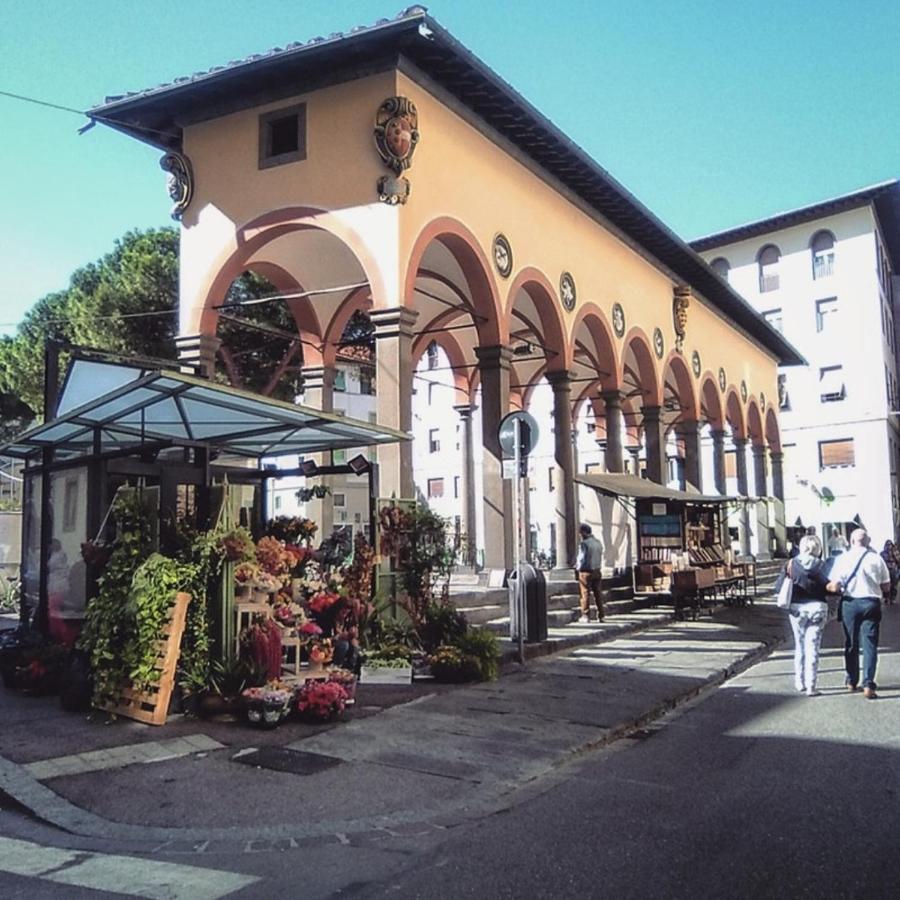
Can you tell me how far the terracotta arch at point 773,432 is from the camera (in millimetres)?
35719

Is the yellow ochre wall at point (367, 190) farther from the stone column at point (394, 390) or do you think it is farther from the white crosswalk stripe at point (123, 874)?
the white crosswalk stripe at point (123, 874)

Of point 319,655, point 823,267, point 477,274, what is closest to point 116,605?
point 319,655

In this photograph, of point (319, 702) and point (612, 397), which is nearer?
point (319, 702)

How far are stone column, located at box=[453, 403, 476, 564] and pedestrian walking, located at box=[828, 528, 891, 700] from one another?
12.6 m

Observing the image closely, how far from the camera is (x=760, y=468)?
1368 inches

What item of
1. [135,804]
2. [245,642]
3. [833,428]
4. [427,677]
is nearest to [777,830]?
[135,804]

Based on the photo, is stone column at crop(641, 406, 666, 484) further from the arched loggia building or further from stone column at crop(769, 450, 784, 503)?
stone column at crop(769, 450, 784, 503)

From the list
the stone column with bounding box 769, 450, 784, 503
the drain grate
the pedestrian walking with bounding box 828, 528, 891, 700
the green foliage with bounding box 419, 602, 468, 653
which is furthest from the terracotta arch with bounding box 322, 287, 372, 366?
the stone column with bounding box 769, 450, 784, 503

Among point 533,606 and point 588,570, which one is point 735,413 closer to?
point 588,570

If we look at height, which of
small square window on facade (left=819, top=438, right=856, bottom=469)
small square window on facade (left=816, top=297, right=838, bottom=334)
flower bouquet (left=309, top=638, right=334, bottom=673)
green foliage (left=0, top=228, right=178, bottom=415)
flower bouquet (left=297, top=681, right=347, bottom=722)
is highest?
small square window on facade (left=816, top=297, right=838, bottom=334)

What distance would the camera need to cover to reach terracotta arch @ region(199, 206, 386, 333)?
43.1 ft

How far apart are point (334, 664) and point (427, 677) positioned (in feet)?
3.90

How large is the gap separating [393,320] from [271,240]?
2.98 m

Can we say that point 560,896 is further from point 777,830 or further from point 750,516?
point 750,516
